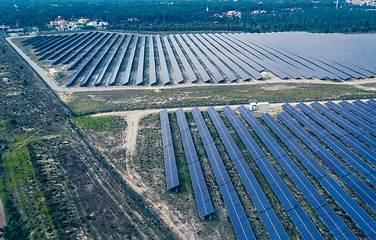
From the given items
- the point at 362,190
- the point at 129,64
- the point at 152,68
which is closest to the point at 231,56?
the point at 152,68

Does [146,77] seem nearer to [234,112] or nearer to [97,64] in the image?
[97,64]

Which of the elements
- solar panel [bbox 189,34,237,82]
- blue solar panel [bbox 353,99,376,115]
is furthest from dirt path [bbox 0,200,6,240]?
blue solar panel [bbox 353,99,376,115]

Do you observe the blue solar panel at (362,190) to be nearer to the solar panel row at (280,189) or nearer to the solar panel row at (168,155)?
the solar panel row at (280,189)

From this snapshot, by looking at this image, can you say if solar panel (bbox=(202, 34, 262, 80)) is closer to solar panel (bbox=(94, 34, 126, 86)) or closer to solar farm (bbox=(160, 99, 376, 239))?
solar farm (bbox=(160, 99, 376, 239))

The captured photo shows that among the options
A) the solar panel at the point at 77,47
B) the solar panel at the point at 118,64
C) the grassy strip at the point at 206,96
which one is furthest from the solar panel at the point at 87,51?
the grassy strip at the point at 206,96

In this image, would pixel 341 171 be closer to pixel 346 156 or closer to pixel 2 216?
pixel 346 156

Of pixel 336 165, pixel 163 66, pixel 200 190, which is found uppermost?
pixel 163 66
